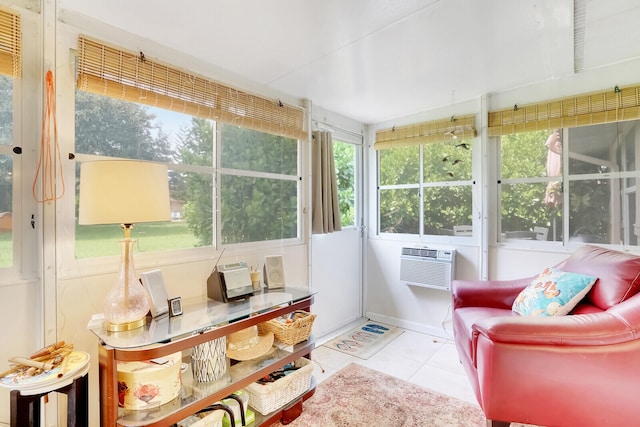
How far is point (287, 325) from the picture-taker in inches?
74.6

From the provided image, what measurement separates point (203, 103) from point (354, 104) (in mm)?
1462

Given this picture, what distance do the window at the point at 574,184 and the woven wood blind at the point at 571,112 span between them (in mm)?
114

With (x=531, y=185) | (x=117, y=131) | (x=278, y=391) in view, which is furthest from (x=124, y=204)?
(x=531, y=185)

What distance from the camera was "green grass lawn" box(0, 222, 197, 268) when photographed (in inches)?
56.1

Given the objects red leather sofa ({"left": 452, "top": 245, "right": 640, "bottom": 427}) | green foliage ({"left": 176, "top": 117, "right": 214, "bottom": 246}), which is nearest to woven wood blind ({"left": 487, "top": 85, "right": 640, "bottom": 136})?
red leather sofa ({"left": 452, "top": 245, "right": 640, "bottom": 427})

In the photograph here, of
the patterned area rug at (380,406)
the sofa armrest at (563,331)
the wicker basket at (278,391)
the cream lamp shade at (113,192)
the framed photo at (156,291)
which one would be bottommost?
the patterned area rug at (380,406)

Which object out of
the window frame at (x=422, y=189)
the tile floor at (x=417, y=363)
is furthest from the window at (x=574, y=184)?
the tile floor at (x=417, y=363)

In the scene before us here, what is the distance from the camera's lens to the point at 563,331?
4.69 feet

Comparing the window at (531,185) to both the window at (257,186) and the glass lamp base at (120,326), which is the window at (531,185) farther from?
the glass lamp base at (120,326)

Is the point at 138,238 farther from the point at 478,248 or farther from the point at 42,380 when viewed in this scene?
the point at 478,248

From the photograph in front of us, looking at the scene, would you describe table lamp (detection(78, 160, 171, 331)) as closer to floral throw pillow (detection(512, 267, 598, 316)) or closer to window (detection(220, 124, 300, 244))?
window (detection(220, 124, 300, 244))

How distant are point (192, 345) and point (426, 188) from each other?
2.61 metres

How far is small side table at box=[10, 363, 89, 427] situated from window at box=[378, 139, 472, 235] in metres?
2.89

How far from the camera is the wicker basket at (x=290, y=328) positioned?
1.89 meters
